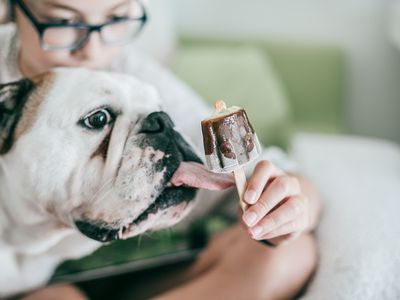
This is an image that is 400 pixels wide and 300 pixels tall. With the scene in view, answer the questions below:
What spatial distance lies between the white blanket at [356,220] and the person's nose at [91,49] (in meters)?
0.33

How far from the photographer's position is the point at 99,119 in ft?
1.51

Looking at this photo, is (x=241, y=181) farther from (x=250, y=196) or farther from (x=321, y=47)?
(x=321, y=47)

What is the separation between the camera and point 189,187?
467mm

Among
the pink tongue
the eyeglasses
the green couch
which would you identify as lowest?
the green couch

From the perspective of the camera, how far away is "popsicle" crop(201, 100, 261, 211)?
15.9 inches

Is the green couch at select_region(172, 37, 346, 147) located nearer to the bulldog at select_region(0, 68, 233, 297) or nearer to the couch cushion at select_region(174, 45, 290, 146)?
the couch cushion at select_region(174, 45, 290, 146)

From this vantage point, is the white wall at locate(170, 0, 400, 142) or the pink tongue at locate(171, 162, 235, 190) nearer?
the pink tongue at locate(171, 162, 235, 190)

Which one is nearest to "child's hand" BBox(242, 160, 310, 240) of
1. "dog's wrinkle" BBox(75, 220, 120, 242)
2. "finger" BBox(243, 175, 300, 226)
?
"finger" BBox(243, 175, 300, 226)

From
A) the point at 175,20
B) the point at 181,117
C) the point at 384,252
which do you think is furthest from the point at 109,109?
the point at 175,20

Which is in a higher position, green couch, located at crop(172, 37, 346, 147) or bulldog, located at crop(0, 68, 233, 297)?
bulldog, located at crop(0, 68, 233, 297)

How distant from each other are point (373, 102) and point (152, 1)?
58cm

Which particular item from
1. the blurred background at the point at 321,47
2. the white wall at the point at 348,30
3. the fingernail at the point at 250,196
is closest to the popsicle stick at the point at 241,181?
the fingernail at the point at 250,196

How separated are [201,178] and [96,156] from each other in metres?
0.10

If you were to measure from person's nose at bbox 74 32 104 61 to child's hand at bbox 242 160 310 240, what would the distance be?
0.20 metres
